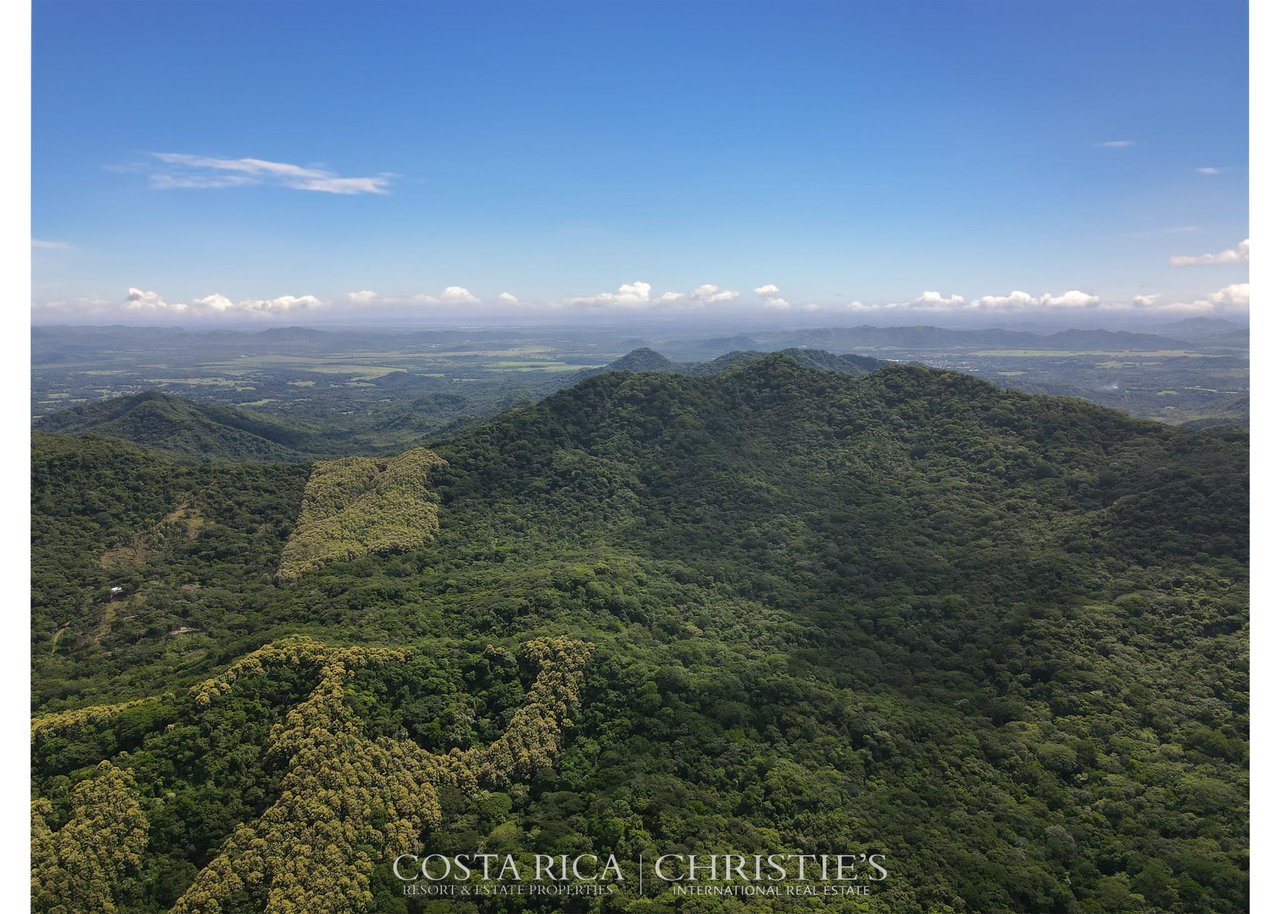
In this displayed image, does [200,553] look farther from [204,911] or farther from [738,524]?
[738,524]

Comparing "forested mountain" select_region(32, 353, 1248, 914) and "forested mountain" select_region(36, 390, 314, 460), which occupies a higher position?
"forested mountain" select_region(36, 390, 314, 460)

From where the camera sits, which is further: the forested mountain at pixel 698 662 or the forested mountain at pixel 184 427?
the forested mountain at pixel 184 427

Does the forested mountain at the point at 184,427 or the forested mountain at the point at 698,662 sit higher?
the forested mountain at the point at 184,427

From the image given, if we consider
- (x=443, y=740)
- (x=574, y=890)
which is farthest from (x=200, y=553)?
(x=574, y=890)

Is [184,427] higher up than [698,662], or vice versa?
[184,427]

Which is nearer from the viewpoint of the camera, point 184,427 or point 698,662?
point 698,662

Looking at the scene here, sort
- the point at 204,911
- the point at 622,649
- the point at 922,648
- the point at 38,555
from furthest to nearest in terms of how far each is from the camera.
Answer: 1. the point at 38,555
2. the point at 922,648
3. the point at 622,649
4. the point at 204,911

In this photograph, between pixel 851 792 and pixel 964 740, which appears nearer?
pixel 851 792

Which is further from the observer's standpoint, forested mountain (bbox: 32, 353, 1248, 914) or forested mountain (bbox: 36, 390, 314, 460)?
forested mountain (bbox: 36, 390, 314, 460)
